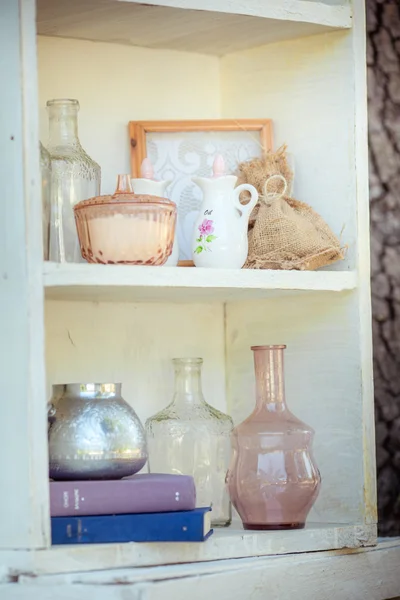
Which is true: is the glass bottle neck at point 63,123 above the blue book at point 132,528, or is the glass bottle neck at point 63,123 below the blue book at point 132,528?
above

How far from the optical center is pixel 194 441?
1.71 m

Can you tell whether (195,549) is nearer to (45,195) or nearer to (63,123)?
(45,195)

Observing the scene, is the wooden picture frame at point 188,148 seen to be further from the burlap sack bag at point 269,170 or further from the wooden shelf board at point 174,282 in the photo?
the wooden shelf board at point 174,282

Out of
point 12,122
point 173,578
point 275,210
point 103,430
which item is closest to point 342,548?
point 173,578

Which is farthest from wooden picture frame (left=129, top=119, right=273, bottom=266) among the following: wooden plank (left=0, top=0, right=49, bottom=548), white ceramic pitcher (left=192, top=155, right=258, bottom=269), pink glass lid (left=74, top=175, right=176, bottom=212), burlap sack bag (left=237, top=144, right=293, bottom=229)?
wooden plank (left=0, top=0, right=49, bottom=548)

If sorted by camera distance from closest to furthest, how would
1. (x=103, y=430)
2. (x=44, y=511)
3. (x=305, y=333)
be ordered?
1. (x=44, y=511)
2. (x=103, y=430)
3. (x=305, y=333)

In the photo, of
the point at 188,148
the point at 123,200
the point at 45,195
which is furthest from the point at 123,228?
the point at 188,148

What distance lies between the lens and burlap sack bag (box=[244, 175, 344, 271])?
5.49 ft

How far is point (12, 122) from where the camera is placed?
4.71 feet

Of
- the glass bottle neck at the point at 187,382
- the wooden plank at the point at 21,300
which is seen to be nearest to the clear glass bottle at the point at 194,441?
the glass bottle neck at the point at 187,382

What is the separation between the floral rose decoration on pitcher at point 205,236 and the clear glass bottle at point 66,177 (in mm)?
174

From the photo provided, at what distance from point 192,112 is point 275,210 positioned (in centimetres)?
31

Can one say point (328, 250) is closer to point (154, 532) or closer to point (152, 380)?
point (152, 380)

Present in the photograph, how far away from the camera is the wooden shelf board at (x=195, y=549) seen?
140 cm
